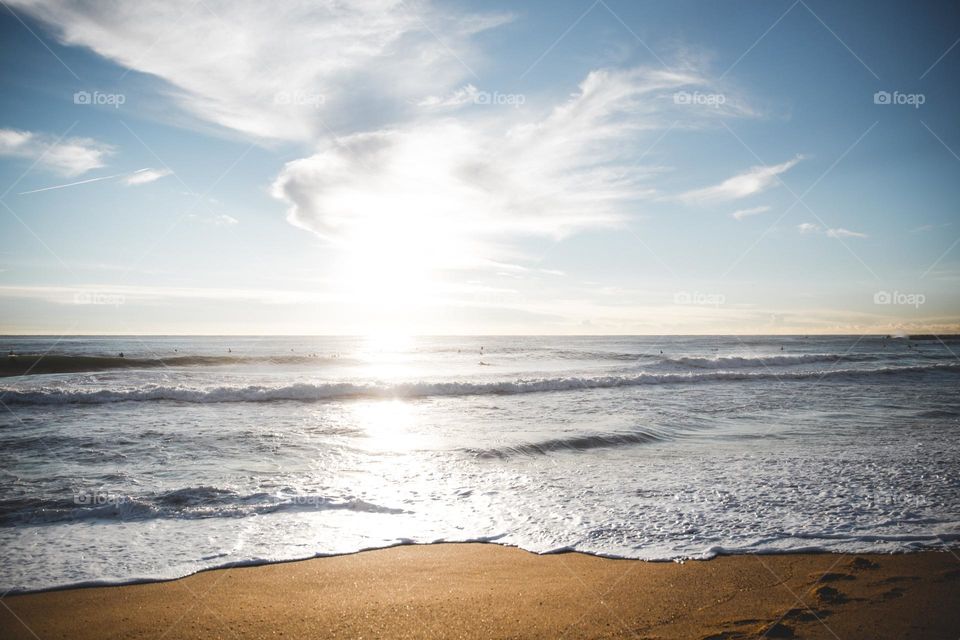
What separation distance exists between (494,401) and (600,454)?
30.0 ft

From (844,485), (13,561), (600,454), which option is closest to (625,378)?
→ (600,454)

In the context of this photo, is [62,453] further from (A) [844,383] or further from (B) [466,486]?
(A) [844,383]

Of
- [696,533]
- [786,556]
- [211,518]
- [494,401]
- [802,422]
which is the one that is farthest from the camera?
[494,401]

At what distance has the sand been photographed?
3.93m

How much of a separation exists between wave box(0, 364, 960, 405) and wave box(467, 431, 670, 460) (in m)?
10.1

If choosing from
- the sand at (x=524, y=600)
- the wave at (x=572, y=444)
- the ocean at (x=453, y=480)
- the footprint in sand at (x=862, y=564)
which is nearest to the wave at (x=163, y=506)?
the ocean at (x=453, y=480)

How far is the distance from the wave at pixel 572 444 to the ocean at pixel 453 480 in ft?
0.23

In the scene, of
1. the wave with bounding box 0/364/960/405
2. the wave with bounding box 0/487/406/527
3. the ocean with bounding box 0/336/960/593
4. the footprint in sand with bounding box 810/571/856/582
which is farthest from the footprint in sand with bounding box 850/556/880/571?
the wave with bounding box 0/364/960/405

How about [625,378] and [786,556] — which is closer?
[786,556]

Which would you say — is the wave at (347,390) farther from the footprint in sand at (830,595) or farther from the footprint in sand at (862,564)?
the footprint in sand at (830,595)

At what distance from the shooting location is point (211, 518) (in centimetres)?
649

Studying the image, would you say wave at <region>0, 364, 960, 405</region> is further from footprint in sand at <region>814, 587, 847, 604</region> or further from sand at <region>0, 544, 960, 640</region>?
footprint in sand at <region>814, 587, 847, 604</region>

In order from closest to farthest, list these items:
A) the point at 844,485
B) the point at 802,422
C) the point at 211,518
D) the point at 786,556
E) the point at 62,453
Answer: the point at 786,556 < the point at 211,518 < the point at 844,485 < the point at 62,453 < the point at 802,422

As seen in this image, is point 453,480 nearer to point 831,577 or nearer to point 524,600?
point 524,600
